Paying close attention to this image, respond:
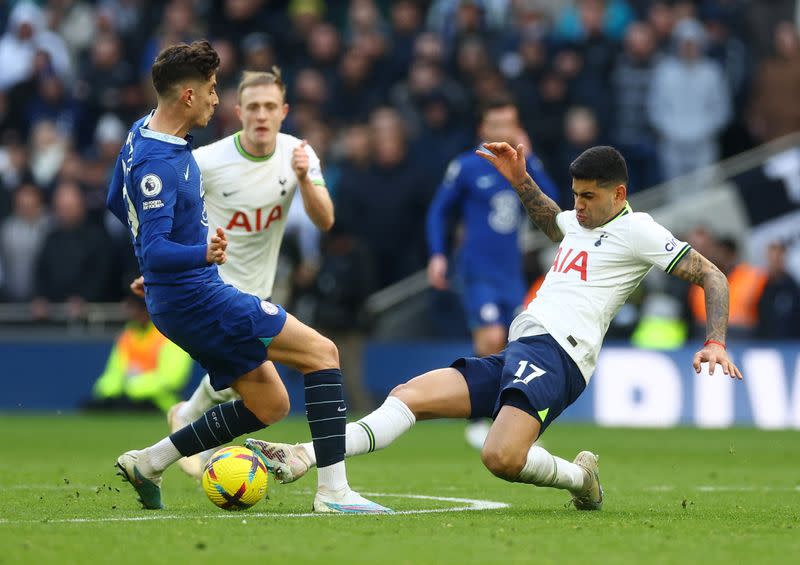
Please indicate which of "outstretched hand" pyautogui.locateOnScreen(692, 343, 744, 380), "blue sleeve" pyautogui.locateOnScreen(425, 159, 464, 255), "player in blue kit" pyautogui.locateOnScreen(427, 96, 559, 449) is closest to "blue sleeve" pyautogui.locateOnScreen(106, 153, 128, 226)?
"outstretched hand" pyautogui.locateOnScreen(692, 343, 744, 380)

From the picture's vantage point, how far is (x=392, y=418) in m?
7.61

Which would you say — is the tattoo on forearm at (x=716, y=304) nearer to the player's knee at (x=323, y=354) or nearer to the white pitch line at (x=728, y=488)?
the player's knee at (x=323, y=354)

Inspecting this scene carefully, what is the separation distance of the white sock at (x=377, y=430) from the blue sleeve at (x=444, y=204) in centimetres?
533

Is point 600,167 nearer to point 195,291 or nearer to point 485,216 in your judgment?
point 195,291

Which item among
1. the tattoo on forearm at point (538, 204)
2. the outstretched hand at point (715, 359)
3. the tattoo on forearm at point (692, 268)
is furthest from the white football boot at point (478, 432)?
the outstretched hand at point (715, 359)

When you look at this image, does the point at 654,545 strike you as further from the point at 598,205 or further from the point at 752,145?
the point at 752,145

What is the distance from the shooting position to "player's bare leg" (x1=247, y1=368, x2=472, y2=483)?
7.53 metres

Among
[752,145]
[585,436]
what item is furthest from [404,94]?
[585,436]

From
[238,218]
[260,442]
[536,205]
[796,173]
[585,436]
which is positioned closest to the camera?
[260,442]

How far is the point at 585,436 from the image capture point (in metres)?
14.8

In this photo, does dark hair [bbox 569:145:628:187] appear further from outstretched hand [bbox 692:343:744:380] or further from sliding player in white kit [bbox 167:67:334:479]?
sliding player in white kit [bbox 167:67:334:479]

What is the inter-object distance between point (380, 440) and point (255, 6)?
47.2ft

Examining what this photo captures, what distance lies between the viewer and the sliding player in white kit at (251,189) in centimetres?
901

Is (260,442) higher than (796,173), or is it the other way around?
(796,173)
